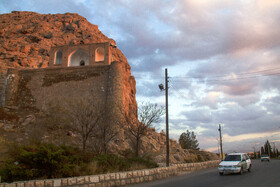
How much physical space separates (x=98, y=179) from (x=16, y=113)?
2395 centimetres

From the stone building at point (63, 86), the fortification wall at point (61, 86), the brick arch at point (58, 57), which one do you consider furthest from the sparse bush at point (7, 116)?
the brick arch at point (58, 57)

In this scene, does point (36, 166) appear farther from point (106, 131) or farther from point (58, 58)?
point (58, 58)

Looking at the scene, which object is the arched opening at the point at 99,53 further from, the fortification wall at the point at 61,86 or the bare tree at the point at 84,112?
the bare tree at the point at 84,112

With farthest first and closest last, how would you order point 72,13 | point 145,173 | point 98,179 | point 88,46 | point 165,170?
point 72,13 → point 88,46 → point 165,170 → point 145,173 → point 98,179

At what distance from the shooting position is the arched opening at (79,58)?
4304cm

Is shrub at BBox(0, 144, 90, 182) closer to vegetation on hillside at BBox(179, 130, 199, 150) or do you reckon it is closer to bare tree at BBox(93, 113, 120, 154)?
bare tree at BBox(93, 113, 120, 154)

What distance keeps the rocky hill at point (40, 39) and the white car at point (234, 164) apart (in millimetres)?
12556

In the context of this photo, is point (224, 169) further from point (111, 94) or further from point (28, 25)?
point (28, 25)

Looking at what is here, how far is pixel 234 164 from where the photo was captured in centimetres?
1509

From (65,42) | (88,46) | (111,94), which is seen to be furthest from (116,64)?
(65,42)

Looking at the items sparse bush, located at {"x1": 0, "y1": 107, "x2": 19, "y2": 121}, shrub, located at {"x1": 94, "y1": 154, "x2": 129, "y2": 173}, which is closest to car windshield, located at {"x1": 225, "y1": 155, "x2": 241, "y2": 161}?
shrub, located at {"x1": 94, "y1": 154, "x2": 129, "y2": 173}

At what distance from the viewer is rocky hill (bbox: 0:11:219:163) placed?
3259 centimetres

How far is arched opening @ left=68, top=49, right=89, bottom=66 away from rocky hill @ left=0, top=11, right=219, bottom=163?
320 inches

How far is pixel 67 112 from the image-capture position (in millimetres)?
29688
